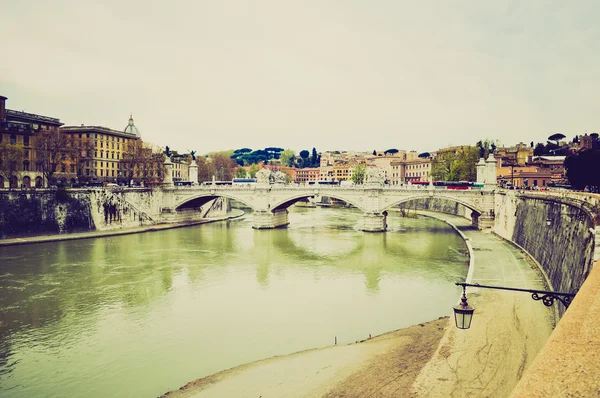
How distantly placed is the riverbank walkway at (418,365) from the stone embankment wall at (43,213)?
32.9 metres

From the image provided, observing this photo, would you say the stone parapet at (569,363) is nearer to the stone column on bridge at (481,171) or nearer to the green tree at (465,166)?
the stone column on bridge at (481,171)

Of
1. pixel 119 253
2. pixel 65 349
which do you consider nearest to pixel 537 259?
pixel 65 349

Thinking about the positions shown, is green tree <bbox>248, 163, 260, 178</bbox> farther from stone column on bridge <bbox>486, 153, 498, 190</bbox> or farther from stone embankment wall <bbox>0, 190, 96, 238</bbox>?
stone column on bridge <bbox>486, 153, 498, 190</bbox>

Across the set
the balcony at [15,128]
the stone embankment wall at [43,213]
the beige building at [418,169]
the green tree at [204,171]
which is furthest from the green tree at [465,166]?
the balcony at [15,128]

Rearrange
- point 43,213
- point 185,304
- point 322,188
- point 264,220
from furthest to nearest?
1. point 264,220
2. point 322,188
3. point 43,213
4. point 185,304

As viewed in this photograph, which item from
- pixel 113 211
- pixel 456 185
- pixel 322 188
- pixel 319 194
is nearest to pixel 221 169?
pixel 113 211

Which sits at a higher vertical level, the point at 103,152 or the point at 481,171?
the point at 103,152

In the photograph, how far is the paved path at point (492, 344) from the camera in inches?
426

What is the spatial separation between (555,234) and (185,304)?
1759 centimetres

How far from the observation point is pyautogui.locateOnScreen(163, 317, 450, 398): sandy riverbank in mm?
11062

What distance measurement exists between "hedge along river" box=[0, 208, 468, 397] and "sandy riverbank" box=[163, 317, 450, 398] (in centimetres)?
105

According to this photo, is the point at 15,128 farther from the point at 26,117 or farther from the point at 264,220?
the point at 264,220

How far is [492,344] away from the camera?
13.3 metres

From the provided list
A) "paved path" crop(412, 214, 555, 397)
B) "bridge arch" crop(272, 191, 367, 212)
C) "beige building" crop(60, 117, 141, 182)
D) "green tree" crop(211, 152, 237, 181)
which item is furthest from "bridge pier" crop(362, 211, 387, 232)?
"green tree" crop(211, 152, 237, 181)
